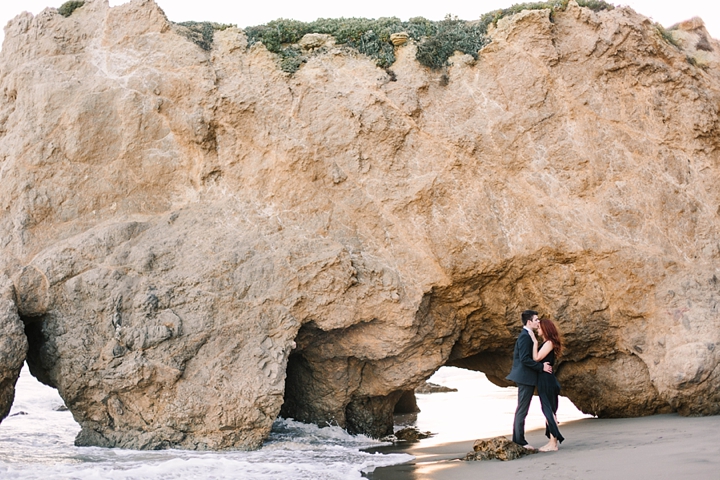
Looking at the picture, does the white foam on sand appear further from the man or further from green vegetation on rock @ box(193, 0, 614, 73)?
green vegetation on rock @ box(193, 0, 614, 73)

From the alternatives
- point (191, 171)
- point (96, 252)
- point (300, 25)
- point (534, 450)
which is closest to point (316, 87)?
point (300, 25)

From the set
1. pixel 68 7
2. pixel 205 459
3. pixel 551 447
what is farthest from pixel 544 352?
pixel 68 7

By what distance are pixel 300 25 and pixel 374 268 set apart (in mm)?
3779

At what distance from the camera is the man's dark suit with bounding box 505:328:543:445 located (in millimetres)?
6703

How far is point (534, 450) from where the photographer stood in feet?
21.5

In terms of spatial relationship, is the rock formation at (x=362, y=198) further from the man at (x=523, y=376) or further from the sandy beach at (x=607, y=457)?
the man at (x=523, y=376)

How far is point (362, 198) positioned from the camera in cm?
889

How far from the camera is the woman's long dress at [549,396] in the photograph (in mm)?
6609

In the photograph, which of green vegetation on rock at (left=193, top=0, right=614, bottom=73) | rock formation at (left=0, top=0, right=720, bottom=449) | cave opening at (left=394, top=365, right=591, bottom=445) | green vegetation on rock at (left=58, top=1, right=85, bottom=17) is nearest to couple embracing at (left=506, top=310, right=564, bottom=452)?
rock formation at (left=0, top=0, right=720, bottom=449)

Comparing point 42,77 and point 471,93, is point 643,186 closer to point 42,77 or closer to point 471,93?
point 471,93

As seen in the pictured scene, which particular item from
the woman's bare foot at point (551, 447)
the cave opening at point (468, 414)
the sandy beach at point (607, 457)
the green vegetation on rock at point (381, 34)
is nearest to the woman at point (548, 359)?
the woman's bare foot at point (551, 447)

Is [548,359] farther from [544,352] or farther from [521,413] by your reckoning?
[521,413]

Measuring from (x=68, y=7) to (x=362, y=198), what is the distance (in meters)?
4.99

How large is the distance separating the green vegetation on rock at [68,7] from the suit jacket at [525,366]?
755cm
